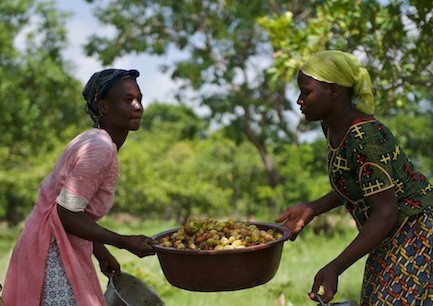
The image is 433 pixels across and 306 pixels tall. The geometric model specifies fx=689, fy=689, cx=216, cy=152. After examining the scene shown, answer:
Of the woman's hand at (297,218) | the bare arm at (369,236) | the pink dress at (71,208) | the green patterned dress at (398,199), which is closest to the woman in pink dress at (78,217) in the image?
the pink dress at (71,208)

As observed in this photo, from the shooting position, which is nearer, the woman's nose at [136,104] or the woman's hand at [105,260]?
the woman's nose at [136,104]

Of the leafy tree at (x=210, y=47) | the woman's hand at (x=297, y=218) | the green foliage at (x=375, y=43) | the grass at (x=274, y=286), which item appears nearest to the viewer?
the woman's hand at (x=297, y=218)

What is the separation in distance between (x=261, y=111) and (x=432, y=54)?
9.97m

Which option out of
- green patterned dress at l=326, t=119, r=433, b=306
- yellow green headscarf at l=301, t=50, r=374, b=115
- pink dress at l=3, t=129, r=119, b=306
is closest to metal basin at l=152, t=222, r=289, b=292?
pink dress at l=3, t=129, r=119, b=306

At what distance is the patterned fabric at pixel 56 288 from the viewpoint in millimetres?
2607

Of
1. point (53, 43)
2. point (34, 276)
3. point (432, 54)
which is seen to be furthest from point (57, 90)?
point (34, 276)

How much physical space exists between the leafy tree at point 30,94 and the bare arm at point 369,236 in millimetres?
13936

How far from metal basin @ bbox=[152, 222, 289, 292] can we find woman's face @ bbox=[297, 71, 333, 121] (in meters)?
0.52

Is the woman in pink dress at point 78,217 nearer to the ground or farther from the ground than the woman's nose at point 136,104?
nearer to the ground

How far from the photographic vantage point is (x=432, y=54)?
472cm

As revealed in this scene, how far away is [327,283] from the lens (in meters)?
2.31

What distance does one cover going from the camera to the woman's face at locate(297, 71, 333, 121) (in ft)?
8.03

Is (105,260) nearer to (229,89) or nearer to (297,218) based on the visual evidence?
(297,218)

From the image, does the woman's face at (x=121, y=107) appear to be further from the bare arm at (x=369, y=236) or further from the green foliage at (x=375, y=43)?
the green foliage at (x=375, y=43)
